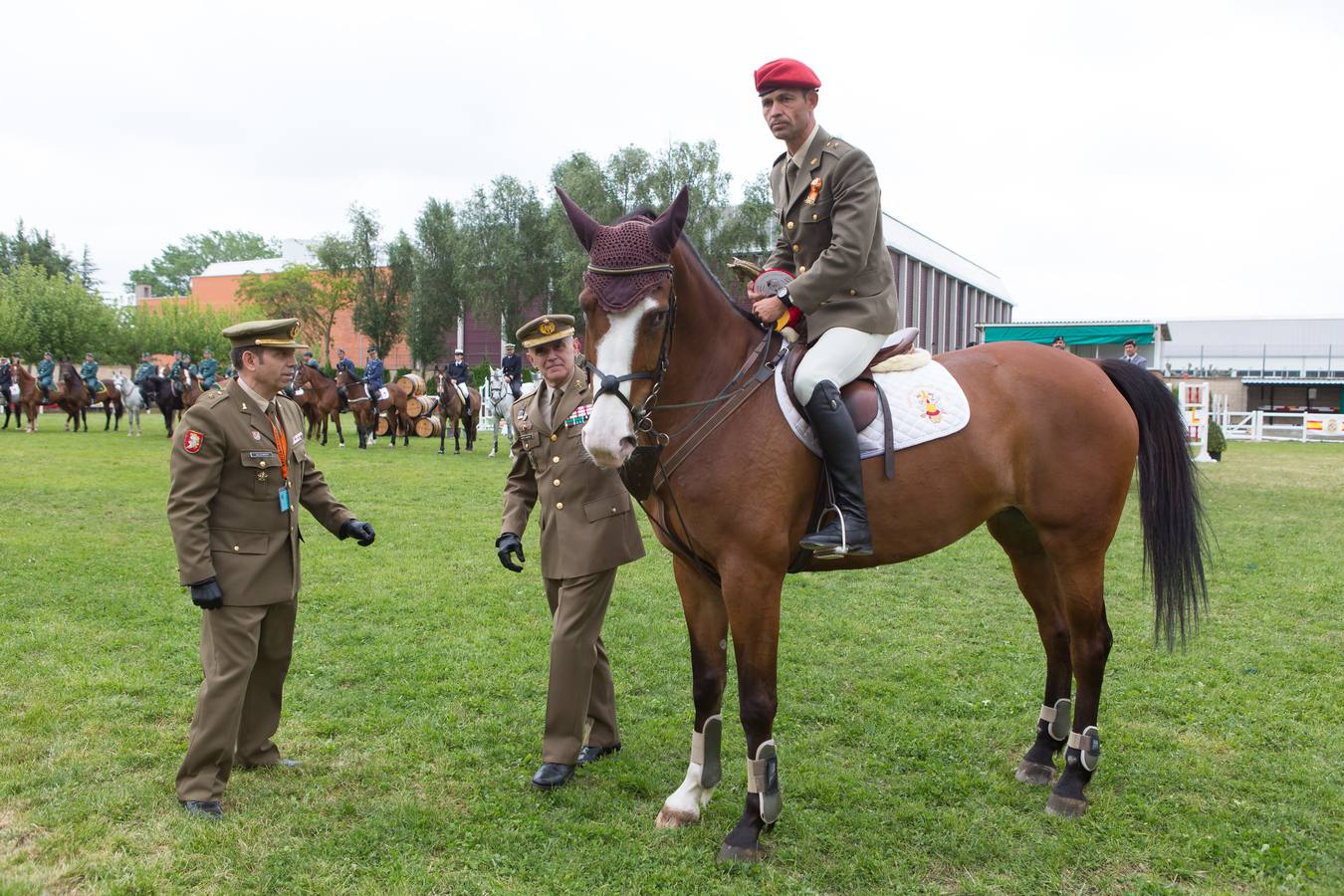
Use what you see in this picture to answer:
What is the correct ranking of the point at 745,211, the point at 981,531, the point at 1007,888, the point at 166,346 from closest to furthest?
the point at 1007,888 → the point at 981,531 → the point at 745,211 → the point at 166,346

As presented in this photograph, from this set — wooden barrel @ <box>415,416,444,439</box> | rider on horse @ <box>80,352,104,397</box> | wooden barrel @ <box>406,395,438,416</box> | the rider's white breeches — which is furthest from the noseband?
rider on horse @ <box>80,352,104,397</box>

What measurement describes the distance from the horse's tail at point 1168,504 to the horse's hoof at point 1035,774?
3.30ft

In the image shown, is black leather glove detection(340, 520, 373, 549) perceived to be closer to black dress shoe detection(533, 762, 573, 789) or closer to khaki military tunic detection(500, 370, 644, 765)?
khaki military tunic detection(500, 370, 644, 765)

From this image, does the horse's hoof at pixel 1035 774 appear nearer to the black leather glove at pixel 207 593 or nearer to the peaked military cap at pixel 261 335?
the black leather glove at pixel 207 593

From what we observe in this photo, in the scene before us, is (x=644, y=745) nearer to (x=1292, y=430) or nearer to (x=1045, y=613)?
(x=1045, y=613)

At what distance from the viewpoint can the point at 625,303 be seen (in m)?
3.24

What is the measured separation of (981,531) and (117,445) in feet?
65.3

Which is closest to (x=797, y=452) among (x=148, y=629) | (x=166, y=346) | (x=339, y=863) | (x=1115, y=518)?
(x=1115, y=518)

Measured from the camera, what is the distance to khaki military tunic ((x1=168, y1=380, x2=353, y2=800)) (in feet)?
12.3

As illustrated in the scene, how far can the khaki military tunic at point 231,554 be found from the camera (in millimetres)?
3752

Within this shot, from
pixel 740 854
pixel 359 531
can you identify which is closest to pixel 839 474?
pixel 740 854

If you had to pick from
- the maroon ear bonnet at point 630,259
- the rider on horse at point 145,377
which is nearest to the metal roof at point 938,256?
the rider on horse at point 145,377

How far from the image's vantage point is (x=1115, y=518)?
4.35m

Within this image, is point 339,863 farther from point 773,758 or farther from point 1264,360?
point 1264,360
